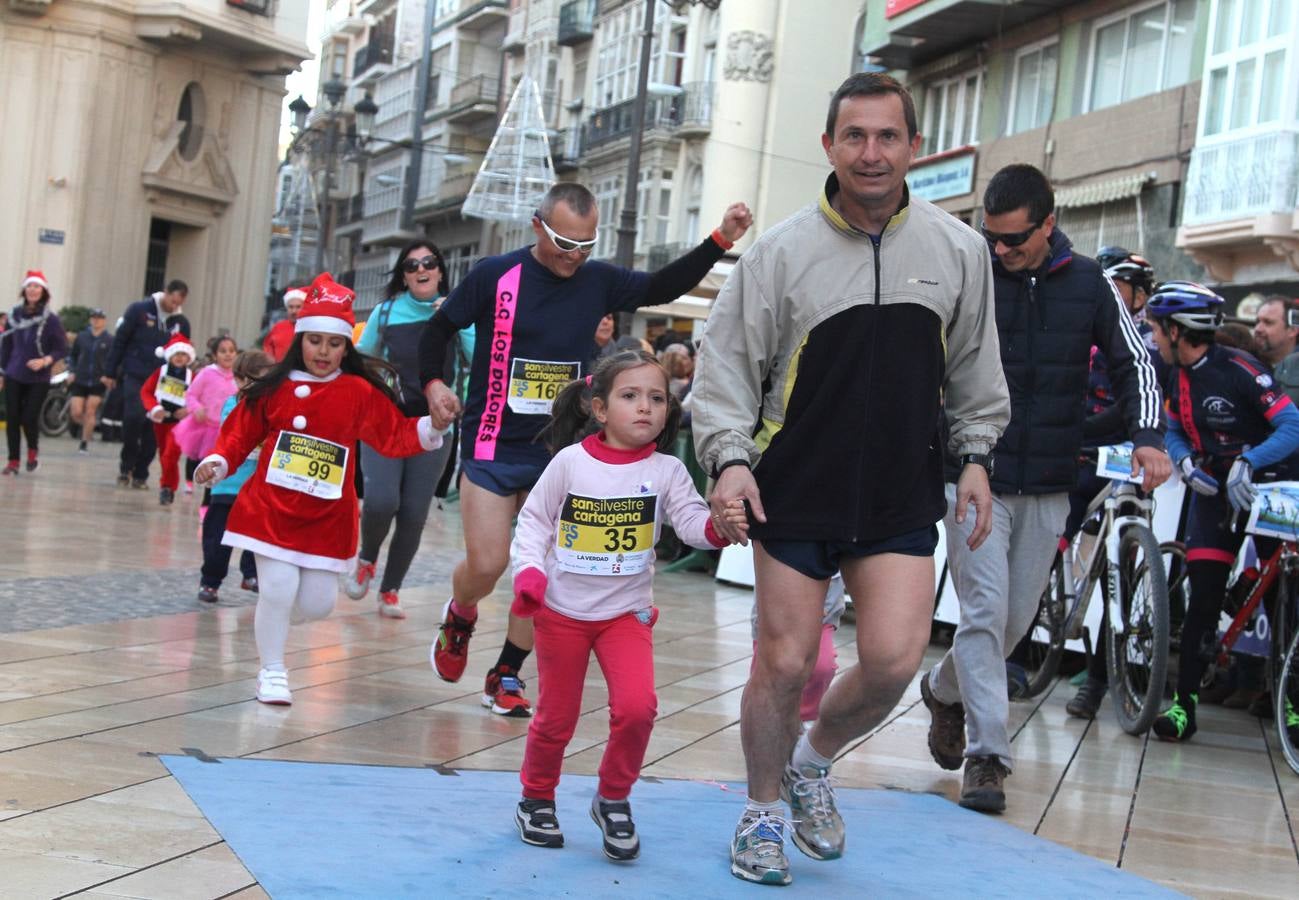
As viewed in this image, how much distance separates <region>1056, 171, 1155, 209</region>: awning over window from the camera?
27.0m

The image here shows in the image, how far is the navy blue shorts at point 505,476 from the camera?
24.4 ft

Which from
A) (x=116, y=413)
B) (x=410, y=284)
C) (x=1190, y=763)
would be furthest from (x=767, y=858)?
(x=116, y=413)

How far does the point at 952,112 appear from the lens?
34469 mm

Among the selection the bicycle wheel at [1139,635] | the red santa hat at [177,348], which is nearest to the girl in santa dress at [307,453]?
the bicycle wheel at [1139,635]

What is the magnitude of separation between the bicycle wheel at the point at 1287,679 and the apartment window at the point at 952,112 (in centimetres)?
2510

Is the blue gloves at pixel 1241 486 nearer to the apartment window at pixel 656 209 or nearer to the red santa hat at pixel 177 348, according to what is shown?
the red santa hat at pixel 177 348

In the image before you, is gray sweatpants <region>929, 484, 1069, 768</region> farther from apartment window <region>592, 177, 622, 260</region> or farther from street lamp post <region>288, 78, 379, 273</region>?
apartment window <region>592, 177, 622, 260</region>

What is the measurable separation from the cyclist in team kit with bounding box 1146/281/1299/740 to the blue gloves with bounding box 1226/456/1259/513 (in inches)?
3.1

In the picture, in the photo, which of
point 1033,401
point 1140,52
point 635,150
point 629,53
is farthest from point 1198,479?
point 629,53

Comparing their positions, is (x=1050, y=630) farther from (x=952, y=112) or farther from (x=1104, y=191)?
(x=952, y=112)

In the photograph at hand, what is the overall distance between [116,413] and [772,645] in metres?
26.3

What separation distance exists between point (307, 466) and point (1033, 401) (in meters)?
3.01

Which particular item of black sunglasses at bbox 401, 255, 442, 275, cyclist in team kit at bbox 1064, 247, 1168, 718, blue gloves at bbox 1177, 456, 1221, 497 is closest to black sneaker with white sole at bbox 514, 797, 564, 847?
cyclist in team kit at bbox 1064, 247, 1168, 718

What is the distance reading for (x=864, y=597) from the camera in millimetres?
5219
